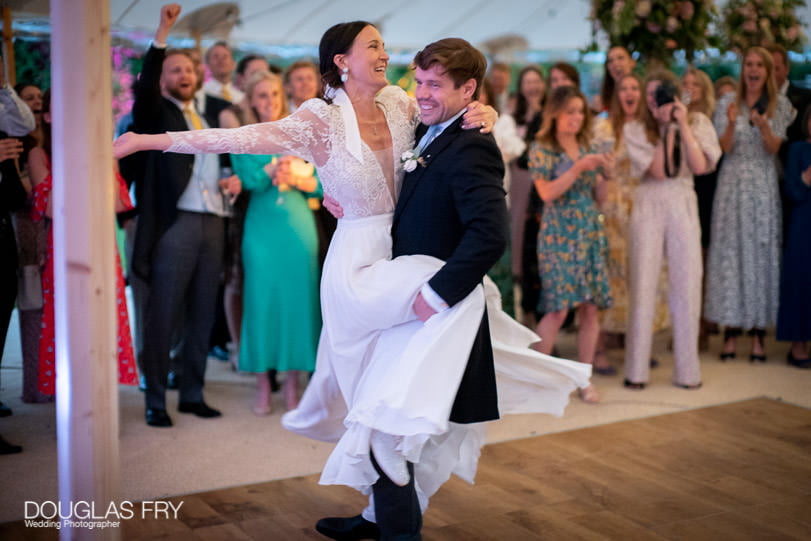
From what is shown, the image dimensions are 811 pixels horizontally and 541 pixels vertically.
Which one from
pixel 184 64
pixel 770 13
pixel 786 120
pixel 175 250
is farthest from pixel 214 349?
pixel 770 13

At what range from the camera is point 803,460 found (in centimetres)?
359

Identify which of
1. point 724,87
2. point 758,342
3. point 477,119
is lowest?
point 758,342

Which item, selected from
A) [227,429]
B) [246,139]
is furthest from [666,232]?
[246,139]

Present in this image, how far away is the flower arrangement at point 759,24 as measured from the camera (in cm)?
628

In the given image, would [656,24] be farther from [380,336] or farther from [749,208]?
[380,336]

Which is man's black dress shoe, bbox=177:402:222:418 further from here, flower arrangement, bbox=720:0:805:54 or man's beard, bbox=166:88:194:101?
flower arrangement, bbox=720:0:805:54

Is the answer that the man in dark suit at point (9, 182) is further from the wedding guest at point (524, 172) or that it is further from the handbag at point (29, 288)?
the wedding guest at point (524, 172)

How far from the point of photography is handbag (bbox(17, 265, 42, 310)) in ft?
13.4

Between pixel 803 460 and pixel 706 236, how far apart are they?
2446mm

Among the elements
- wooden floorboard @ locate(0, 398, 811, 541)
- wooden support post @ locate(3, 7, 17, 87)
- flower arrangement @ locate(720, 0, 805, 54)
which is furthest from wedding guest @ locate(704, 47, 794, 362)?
wooden support post @ locate(3, 7, 17, 87)

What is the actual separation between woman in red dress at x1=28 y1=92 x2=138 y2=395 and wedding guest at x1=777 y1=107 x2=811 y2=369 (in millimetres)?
3689

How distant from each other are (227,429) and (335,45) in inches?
82.1

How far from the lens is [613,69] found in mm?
5434

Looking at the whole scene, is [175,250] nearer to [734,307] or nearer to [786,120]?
[734,307]
